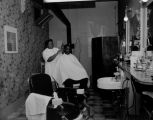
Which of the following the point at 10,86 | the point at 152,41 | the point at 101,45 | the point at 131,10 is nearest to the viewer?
the point at 152,41

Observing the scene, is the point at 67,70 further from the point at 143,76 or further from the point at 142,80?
the point at 142,80

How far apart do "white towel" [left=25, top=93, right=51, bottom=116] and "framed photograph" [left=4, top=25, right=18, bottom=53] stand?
5.54 feet

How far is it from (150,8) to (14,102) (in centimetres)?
301

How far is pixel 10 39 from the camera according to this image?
12.0 feet

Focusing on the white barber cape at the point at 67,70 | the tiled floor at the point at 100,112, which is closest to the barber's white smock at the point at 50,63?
the white barber cape at the point at 67,70

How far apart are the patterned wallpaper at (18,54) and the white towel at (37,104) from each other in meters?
1.42

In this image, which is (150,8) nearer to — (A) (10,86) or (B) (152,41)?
(B) (152,41)

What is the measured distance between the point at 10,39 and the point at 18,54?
1.58 ft

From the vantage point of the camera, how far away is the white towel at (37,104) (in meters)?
2.04

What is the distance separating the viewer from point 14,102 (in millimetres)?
3838

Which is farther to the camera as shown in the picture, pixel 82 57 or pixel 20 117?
pixel 82 57

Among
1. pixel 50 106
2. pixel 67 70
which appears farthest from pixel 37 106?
pixel 67 70

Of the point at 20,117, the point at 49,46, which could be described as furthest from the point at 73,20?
the point at 20,117

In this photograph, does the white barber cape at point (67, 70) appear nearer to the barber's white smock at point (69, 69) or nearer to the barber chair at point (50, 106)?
the barber's white smock at point (69, 69)
